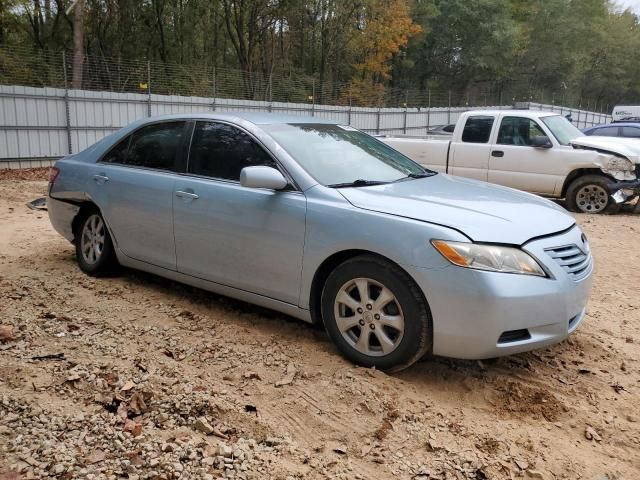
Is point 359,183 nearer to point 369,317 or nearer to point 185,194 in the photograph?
point 369,317

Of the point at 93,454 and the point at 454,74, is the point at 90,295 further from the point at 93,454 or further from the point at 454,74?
the point at 454,74

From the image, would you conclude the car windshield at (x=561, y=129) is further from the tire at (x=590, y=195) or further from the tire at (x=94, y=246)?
the tire at (x=94, y=246)

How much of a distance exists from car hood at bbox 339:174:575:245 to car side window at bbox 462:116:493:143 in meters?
6.93

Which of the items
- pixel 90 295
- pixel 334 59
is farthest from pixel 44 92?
pixel 334 59

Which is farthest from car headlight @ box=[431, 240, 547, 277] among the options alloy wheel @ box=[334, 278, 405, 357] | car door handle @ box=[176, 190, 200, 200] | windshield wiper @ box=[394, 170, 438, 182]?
car door handle @ box=[176, 190, 200, 200]

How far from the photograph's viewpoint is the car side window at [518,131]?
34.0 feet

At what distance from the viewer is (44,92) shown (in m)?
14.6

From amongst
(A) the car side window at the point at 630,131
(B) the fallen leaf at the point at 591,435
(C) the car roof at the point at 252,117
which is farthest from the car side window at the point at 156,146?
(A) the car side window at the point at 630,131

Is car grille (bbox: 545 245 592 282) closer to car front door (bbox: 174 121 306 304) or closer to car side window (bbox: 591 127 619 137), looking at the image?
car front door (bbox: 174 121 306 304)

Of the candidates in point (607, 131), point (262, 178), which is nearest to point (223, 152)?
point (262, 178)

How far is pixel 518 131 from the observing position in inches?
413

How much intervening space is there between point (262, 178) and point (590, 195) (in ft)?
26.6

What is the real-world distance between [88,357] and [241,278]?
110 cm

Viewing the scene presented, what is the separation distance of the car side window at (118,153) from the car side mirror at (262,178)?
1.84 m
